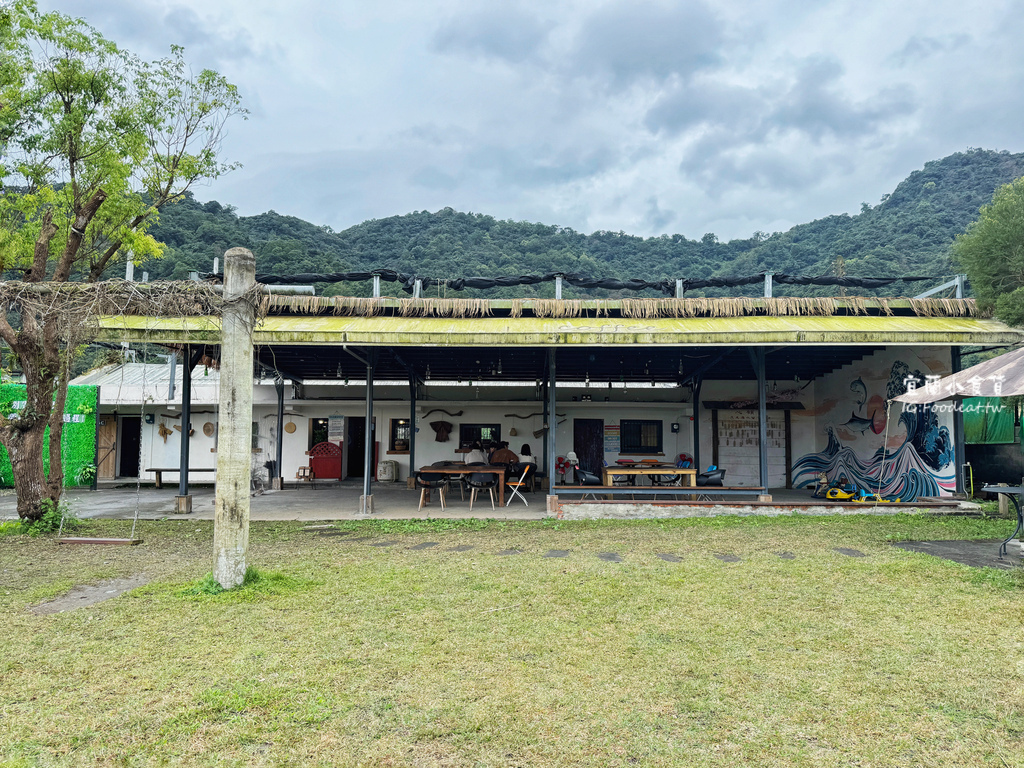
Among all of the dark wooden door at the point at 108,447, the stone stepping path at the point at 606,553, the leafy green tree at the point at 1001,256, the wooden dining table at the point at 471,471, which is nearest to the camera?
the stone stepping path at the point at 606,553

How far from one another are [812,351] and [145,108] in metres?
11.9

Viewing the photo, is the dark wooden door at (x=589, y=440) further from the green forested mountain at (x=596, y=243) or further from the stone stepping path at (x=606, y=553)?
the green forested mountain at (x=596, y=243)

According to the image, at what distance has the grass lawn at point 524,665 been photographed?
253cm

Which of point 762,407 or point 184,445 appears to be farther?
point 184,445

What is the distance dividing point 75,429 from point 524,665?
15716 mm

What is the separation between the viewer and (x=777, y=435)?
14539mm

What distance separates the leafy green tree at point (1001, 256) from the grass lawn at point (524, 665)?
587 centimetres

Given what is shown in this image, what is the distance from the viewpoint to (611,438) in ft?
49.8

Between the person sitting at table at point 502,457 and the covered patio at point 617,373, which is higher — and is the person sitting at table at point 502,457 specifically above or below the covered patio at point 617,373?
below

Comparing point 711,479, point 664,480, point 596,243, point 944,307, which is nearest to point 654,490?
point 711,479

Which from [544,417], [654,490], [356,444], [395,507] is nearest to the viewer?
[654,490]

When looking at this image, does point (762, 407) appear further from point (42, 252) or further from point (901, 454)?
point (42, 252)

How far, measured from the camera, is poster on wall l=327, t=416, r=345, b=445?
619 inches

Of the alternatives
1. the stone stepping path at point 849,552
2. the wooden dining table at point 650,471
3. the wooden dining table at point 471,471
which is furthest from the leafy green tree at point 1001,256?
the wooden dining table at point 471,471
